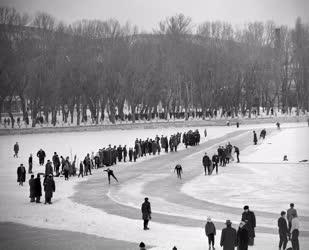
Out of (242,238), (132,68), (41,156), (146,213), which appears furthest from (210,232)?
(132,68)

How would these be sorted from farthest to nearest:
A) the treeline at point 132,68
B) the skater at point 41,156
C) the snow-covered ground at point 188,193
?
the treeline at point 132,68 < the skater at point 41,156 < the snow-covered ground at point 188,193

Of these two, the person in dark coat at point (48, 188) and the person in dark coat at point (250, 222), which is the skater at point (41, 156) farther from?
the person in dark coat at point (250, 222)

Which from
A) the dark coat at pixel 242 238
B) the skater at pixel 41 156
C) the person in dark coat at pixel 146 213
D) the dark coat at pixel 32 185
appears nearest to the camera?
the dark coat at pixel 242 238

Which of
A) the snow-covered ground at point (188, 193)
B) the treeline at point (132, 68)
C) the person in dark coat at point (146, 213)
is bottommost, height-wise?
the snow-covered ground at point (188, 193)

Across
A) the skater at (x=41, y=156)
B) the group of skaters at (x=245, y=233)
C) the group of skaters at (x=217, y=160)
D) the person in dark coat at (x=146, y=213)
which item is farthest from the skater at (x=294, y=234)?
the skater at (x=41, y=156)

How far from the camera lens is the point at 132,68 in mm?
78000

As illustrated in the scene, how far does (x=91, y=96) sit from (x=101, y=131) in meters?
9.82

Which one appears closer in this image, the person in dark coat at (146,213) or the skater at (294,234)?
the skater at (294,234)

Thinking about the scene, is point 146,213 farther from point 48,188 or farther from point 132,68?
point 132,68

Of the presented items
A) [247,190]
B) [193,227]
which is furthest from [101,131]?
[193,227]

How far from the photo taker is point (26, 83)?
70.4 meters

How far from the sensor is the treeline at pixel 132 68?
7225 cm

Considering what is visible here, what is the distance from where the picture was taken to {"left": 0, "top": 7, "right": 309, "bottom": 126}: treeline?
72250mm

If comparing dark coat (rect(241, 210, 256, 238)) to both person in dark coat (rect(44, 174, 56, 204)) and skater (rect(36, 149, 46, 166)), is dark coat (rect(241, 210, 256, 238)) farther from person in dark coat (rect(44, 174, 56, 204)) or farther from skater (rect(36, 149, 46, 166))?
skater (rect(36, 149, 46, 166))
